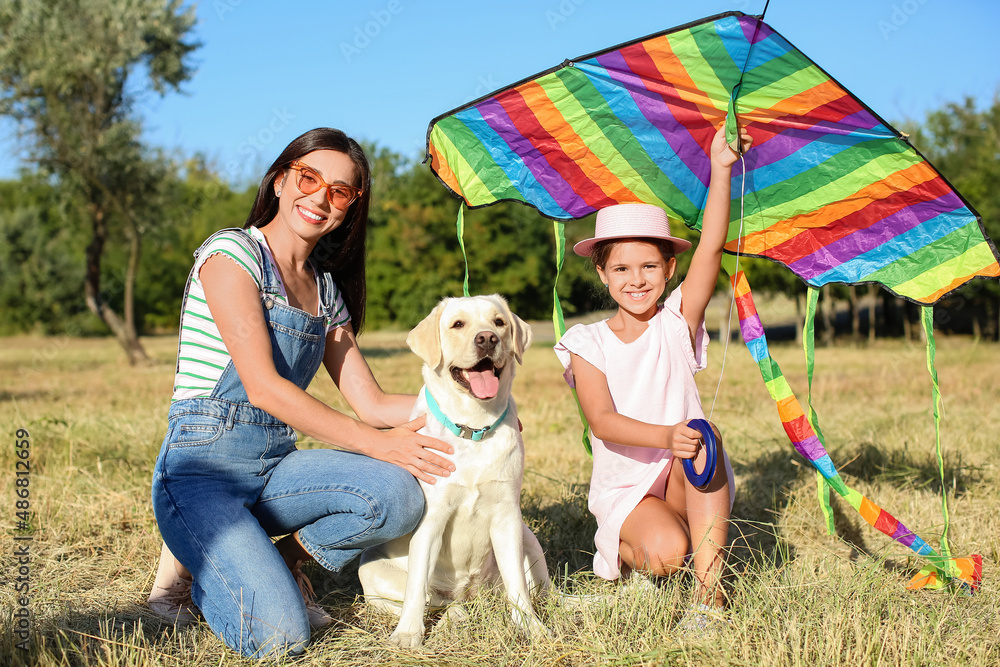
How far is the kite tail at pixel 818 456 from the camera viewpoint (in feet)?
10.2

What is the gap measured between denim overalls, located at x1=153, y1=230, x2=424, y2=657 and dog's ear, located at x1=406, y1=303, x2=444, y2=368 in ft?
1.54

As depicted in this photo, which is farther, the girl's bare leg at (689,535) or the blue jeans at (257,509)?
the girl's bare leg at (689,535)

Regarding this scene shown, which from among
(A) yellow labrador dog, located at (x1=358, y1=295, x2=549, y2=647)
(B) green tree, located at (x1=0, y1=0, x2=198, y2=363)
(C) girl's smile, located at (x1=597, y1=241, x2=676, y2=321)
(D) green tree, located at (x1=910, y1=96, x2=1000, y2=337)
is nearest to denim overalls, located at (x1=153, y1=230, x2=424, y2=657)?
(A) yellow labrador dog, located at (x1=358, y1=295, x2=549, y2=647)

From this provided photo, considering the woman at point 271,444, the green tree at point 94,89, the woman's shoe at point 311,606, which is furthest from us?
the green tree at point 94,89

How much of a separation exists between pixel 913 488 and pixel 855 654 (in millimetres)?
2697

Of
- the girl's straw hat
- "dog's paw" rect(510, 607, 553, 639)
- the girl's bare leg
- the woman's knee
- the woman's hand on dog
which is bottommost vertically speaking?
"dog's paw" rect(510, 607, 553, 639)

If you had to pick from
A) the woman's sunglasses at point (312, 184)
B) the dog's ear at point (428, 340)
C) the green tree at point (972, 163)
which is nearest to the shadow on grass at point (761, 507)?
the dog's ear at point (428, 340)

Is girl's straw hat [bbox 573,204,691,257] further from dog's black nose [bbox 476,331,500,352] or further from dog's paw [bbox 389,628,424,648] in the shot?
dog's paw [bbox 389,628,424,648]

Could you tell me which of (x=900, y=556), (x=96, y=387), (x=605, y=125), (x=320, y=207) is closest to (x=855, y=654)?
(x=900, y=556)

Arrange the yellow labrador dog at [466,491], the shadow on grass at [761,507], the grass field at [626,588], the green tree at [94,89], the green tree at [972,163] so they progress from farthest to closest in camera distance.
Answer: the green tree at [972,163]
the green tree at [94,89]
the shadow on grass at [761,507]
the yellow labrador dog at [466,491]
the grass field at [626,588]

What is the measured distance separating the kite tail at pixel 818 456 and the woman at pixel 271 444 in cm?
168

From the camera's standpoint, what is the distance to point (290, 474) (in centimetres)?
300

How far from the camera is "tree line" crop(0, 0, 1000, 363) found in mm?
13852

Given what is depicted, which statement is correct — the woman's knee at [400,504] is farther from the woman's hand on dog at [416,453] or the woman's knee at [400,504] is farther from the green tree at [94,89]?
the green tree at [94,89]
